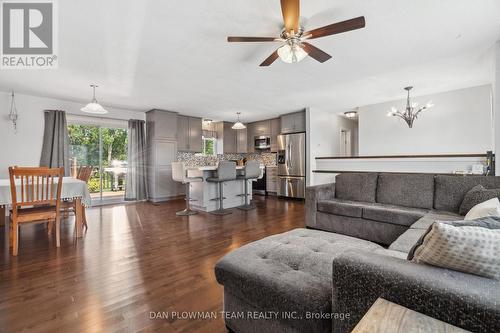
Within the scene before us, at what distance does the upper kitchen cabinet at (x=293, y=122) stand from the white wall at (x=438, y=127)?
1512 millimetres

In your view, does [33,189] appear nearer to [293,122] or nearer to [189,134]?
[189,134]

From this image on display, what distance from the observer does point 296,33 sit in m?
2.10

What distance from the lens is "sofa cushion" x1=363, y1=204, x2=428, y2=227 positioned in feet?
8.23

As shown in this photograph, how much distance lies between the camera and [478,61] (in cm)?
328

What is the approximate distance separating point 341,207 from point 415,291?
2.43 meters

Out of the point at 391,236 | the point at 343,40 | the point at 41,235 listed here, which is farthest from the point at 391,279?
the point at 41,235

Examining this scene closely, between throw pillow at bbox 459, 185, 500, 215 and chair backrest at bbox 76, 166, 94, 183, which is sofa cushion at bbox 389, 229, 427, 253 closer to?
throw pillow at bbox 459, 185, 500, 215

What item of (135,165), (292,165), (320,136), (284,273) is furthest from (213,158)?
(284,273)

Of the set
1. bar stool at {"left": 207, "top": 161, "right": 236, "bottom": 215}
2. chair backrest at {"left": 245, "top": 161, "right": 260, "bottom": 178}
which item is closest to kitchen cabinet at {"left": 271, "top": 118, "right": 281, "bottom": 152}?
chair backrest at {"left": 245, "top": 161, "right": 260, "bottom": 178}

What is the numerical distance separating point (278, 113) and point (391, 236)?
4.70m

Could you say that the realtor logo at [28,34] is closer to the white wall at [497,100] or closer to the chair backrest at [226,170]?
the chair backrest at [226,170]

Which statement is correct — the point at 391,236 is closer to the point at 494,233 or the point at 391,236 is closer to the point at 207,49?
the point at 494,233

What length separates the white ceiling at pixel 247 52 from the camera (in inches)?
82.1

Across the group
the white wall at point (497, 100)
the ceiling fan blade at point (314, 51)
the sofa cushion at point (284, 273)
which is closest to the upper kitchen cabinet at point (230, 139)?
the ceiling fan blade at point (314, 51)
